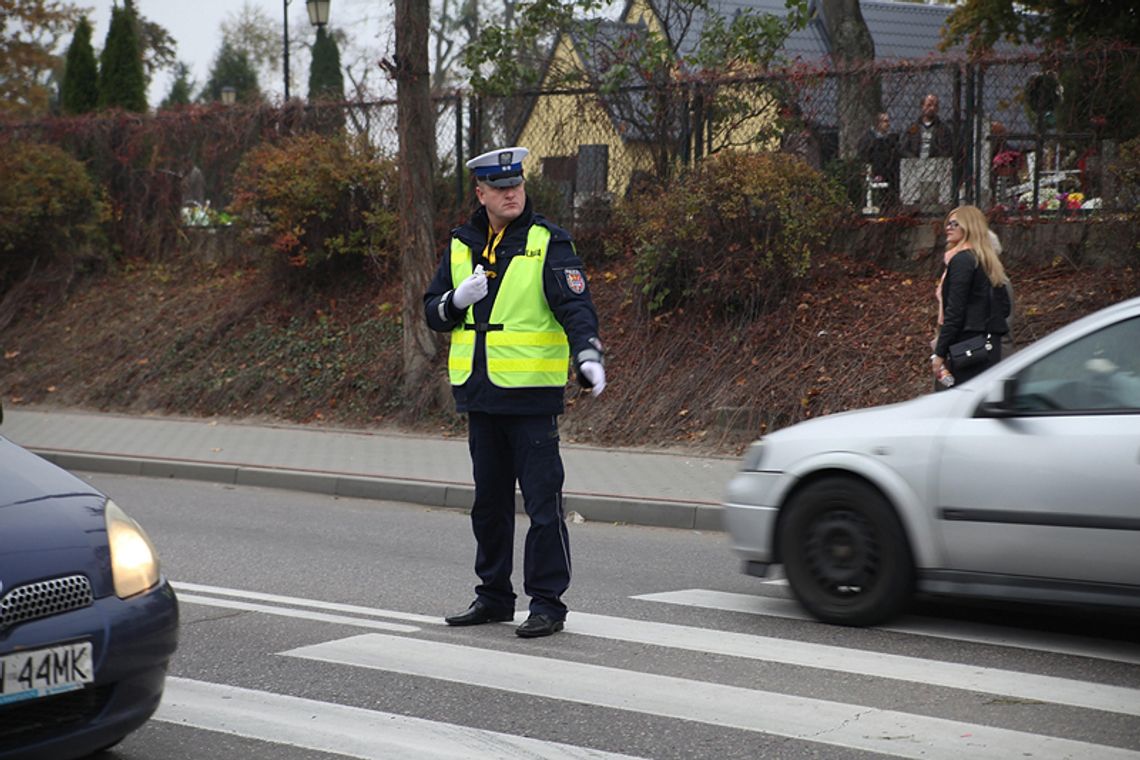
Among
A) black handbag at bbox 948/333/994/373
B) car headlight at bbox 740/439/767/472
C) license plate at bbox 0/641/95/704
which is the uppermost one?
black handbag at bbox 948/333/994/373

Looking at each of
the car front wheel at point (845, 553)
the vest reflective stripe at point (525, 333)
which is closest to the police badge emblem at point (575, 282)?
the vest reflective stripe at point (525, 333)

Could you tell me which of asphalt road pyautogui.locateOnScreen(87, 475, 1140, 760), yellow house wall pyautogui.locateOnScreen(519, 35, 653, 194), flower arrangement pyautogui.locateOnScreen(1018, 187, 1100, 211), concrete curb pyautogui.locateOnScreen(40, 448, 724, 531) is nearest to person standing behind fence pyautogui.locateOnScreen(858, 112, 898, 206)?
flower arrangement pyautogui.locateOnScreen(1018, 187, 1100, 211)

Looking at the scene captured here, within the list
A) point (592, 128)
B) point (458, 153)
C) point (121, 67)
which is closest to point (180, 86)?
point (121, 67)

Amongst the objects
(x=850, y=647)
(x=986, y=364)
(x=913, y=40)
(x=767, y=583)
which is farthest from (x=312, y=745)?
(x=913, y=40)

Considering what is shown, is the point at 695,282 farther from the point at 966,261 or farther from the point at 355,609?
the point at 355,609

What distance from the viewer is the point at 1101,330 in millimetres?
6227

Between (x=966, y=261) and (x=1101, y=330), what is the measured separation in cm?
379

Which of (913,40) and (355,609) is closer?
(355,609)

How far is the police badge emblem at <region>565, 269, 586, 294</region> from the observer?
20.9 ft

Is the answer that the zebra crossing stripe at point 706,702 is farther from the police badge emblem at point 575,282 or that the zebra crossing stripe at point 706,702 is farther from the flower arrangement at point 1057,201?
the flower arrangement at point 1057,201

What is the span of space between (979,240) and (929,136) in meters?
4.86

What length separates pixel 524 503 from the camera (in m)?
6.53

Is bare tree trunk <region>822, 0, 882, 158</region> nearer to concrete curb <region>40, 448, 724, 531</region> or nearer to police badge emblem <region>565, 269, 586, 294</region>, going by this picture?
concrete curb <region>40, 448, 724, 531</region>

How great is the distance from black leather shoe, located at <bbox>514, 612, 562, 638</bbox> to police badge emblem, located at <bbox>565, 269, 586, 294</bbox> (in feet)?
4.65
